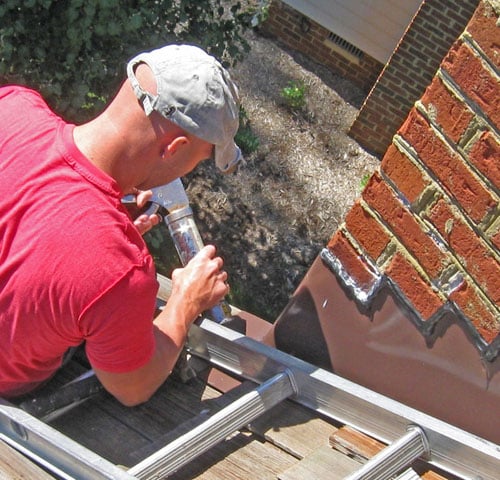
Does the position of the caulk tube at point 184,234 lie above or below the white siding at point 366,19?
above

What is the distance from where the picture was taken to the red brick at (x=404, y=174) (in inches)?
116

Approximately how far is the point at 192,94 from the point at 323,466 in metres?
1.21

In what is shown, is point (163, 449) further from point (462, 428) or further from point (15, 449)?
point (462, 428)

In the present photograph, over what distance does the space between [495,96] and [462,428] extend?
1129 millimetres

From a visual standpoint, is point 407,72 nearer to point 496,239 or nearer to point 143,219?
point 143,219

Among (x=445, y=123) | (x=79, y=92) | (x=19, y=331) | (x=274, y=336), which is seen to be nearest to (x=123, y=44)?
(x=79, y=92)

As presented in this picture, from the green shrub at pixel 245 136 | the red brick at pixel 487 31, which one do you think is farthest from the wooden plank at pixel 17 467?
the green shrub at pixel 245 136

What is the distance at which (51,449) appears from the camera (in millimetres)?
2324

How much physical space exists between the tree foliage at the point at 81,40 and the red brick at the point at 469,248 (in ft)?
7.81

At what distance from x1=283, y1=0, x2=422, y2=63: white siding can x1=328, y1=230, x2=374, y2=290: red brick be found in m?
7.89

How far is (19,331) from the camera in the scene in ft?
7.68

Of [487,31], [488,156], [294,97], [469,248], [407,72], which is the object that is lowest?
[294,97]

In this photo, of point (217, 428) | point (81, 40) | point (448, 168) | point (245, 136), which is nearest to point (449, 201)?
point (448, 168)

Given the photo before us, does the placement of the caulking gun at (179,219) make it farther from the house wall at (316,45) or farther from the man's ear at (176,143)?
the house wall at (316,45)
